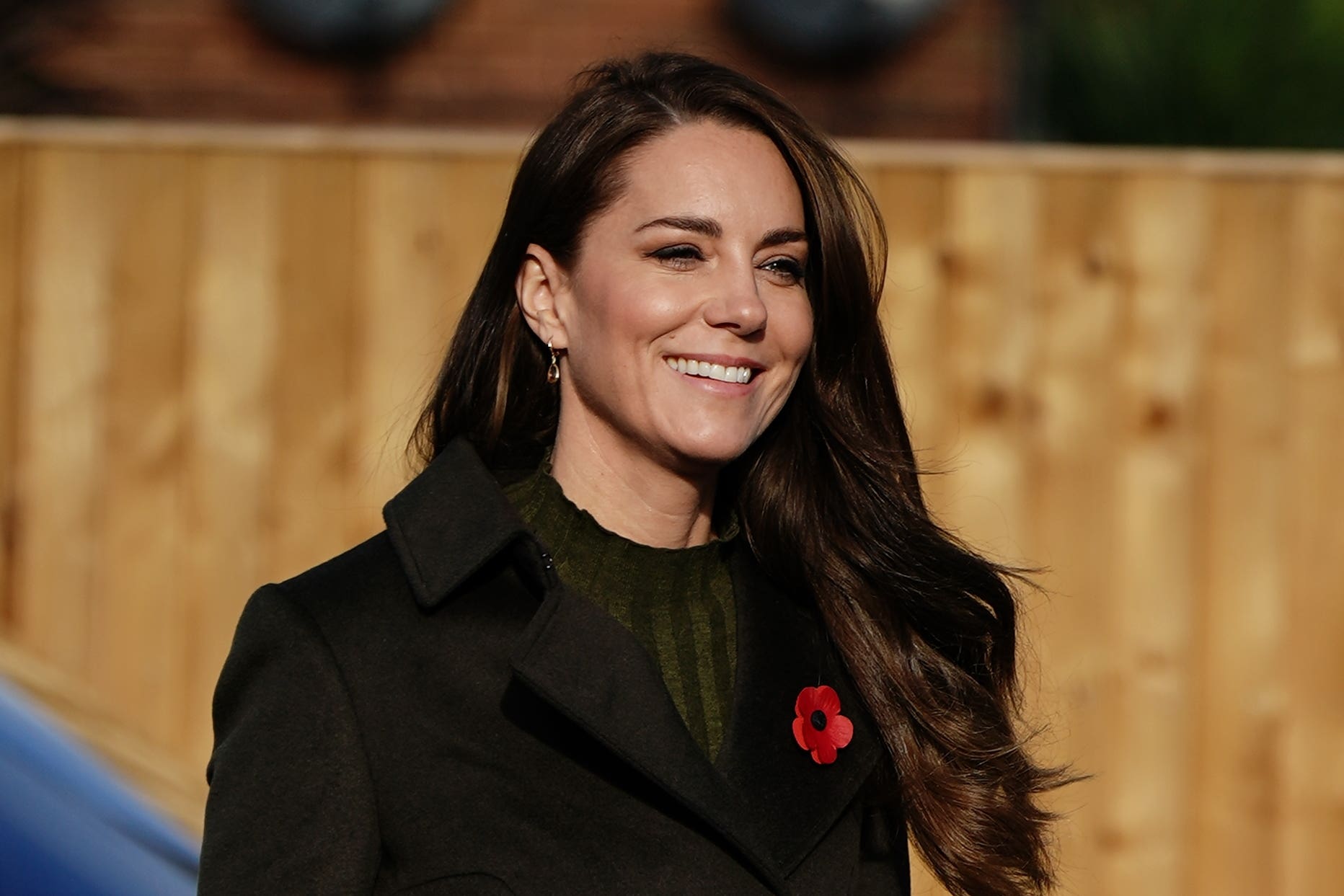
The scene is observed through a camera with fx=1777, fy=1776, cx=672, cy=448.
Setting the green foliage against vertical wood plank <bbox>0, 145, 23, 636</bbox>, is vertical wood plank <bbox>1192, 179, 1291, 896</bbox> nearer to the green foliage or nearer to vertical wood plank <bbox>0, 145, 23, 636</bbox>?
vertical wood plank <bbox>0, 145, 23, 636</bbox>

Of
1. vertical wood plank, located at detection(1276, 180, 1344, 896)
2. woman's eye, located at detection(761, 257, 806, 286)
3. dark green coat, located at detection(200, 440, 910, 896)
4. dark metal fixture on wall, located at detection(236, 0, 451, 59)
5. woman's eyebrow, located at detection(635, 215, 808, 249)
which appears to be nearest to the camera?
dark green coat, located at detection(200, 440, 910, 896)

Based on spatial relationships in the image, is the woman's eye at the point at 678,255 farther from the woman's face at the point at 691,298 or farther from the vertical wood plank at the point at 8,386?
the vertical wood plank at the point at 8,386

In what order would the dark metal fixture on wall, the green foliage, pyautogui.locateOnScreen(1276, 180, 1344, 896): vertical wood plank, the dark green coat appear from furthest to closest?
the green foliage → the dark metal fixture on wall → pyautogui.locateOnScreen(1276, 180, 1344, 896): vertical wood plank → the dark green coat

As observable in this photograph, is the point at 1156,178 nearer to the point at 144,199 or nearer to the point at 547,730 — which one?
the point at 144,199

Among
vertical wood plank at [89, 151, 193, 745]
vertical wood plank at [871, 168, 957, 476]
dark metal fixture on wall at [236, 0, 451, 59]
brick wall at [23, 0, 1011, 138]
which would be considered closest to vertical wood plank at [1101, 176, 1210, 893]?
vertical wood plank at [871, 168, 957, 476]

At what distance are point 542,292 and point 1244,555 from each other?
2.67m

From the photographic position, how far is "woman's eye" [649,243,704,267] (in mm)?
2201

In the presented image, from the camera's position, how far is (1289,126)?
9820mm

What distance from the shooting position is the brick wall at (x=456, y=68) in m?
7.12

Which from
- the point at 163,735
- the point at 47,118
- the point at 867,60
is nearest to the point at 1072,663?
the point at 163,735

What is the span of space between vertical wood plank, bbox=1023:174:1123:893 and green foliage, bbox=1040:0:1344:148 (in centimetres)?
547

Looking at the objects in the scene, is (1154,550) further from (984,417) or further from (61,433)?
(61,433)

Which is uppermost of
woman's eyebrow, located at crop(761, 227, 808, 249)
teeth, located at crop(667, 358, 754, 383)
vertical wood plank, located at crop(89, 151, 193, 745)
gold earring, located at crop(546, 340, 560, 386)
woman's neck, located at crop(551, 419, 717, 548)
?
woman's eyebrow, located at crop(761, 227, 808, 249)

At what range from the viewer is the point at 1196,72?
9.80 meters
